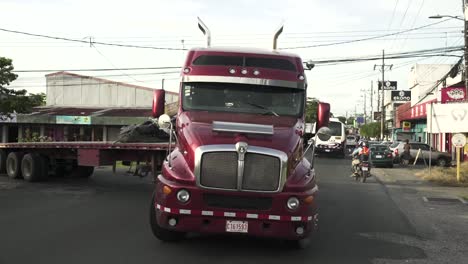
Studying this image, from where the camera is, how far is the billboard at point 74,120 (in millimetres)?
41344

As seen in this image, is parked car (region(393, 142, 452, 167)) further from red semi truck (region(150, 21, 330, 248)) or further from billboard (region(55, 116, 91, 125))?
red semi truck (region(150, 21, 330, 248))

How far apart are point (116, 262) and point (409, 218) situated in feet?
22.4

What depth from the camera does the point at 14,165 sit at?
1803 centimetres

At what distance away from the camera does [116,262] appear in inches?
258

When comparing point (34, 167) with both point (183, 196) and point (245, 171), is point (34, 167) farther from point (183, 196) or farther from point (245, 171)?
point (245, 171)

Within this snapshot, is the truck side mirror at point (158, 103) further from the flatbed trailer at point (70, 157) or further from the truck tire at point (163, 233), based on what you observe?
the flatbed trailer at point (70, 157)

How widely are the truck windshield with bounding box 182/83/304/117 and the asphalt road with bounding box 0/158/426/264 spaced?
6.51ft

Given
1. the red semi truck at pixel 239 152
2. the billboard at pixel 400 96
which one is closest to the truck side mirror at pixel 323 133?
the red semi truck at pixel 239 152

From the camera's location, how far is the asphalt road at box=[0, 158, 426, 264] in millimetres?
6977

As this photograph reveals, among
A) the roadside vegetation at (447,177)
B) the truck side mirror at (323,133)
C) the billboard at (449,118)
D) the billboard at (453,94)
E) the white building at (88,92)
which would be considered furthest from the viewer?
the white building at (88,92)

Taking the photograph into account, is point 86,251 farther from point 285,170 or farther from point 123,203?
point 123,203

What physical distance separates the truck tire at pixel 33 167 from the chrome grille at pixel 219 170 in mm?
12132

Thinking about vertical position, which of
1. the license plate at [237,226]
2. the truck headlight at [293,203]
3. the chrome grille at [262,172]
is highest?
the chrome grille at [262,172]

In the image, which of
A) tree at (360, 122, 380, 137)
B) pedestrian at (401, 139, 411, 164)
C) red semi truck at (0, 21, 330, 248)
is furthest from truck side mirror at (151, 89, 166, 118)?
tree at (360, 122, 380, 137)
